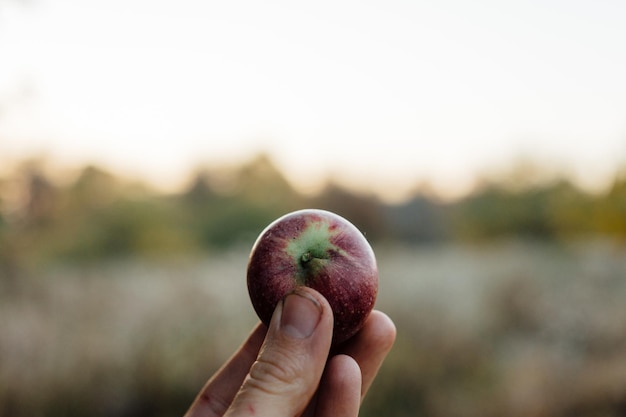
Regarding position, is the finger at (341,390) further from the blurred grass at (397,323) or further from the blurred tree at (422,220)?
the blurred tree at (422,220)

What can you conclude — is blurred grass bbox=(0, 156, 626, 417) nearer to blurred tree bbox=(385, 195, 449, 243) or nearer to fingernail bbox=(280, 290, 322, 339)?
fingernail bbox=(280, 290, 322, 339)

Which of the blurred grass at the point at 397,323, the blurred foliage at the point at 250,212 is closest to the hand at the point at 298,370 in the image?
the blurred grass at the point at 397,323

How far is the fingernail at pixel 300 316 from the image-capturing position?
145cm

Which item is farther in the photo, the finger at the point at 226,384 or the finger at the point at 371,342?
the finger at the point at 226,384

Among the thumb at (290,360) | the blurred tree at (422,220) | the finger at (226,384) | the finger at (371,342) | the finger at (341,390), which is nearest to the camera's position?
the thumb at (290,360)

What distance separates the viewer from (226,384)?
6.76 ft

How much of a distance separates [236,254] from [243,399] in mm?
8474

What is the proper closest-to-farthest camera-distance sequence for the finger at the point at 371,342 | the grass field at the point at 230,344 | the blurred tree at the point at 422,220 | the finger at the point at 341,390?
the finger at the point at 341,390
the finger at the point at 371,342
the grass field at the point at 230,344
the blurred tree at the point at 422,220

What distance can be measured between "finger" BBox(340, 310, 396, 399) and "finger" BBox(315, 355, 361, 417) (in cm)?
30

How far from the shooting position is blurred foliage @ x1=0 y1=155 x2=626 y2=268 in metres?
15.3

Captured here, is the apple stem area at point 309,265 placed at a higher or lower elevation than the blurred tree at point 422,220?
higher

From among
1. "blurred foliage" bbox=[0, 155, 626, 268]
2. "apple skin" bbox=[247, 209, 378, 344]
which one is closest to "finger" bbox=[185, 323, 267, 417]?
"apple skin" bbox=[247, 209, 378, 344]

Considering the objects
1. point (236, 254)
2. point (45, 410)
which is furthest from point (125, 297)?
point (236, 254)

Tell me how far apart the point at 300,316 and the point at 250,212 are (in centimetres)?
1971
